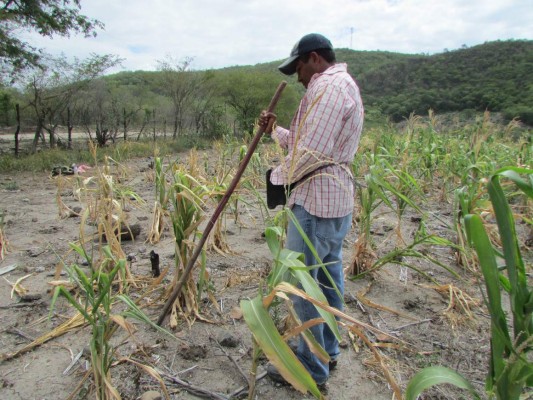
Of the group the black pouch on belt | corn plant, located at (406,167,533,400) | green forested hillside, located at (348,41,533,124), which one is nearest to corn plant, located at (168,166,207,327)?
the black pouch on belt

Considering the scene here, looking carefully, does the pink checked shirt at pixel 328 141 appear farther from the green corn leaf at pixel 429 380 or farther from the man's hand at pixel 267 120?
the green corn leaf at pixel 429 380

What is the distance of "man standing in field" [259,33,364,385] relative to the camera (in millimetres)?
1303

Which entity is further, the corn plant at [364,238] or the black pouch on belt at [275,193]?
the corn plant at [364,238]

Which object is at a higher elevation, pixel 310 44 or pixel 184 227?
pixel 310 44

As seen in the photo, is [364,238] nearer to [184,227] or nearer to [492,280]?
[184,227]

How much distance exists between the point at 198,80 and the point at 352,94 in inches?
790

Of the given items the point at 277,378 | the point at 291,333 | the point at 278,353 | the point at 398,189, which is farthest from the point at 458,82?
the point at 278,353

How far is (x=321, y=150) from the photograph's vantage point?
131 cm

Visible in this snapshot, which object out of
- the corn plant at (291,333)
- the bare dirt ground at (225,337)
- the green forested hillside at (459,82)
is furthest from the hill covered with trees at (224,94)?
the corn plant at (291,333)

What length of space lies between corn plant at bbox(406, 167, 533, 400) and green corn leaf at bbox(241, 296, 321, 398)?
12.5 inches

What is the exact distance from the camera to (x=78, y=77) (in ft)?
38.9

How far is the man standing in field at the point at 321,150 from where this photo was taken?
1.30 metres

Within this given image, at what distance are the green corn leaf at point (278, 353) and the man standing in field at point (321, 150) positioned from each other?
19.7 inches

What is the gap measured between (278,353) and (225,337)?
→ 1133 mm
